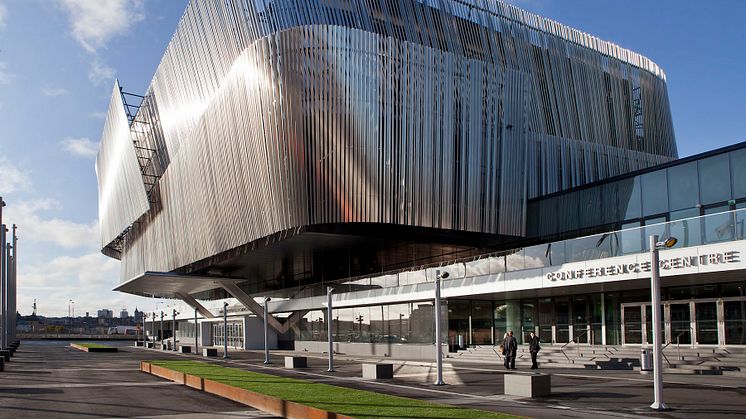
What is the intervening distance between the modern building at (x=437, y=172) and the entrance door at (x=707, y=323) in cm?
6

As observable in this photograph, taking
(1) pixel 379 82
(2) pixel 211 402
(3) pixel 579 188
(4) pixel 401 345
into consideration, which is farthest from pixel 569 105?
(2) pixel 211 402

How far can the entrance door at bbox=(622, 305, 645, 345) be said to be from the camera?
33406 millimetres

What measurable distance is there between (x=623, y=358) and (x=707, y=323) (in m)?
3.88

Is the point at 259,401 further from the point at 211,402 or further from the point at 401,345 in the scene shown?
the point at 401,345

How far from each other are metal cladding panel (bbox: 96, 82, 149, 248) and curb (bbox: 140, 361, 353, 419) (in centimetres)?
4749

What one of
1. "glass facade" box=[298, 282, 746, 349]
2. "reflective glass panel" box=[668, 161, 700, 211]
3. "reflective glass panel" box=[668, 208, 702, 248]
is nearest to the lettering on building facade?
"reflective glass panel" box=[668, 208, 702, 248]

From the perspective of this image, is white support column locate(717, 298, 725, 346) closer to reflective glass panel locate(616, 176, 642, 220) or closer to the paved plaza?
the paved plaza

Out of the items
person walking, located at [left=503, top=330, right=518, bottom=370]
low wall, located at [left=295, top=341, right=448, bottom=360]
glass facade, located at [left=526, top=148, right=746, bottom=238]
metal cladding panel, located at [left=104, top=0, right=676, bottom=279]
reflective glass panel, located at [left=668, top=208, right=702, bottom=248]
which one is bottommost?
low wall, located at [left=295, top=341, right=448, bottom=360]

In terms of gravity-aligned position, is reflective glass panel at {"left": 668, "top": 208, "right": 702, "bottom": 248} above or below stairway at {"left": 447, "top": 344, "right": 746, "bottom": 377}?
above

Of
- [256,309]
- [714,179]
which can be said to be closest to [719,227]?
[714,179]

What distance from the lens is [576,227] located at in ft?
143

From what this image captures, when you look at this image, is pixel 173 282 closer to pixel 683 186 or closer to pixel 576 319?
pixel 576 319

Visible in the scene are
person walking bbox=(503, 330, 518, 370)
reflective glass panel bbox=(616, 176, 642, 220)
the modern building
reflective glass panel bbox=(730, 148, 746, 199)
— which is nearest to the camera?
person walking bbox=(503, 330, 518, 370)

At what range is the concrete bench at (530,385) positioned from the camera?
62.4 ft
